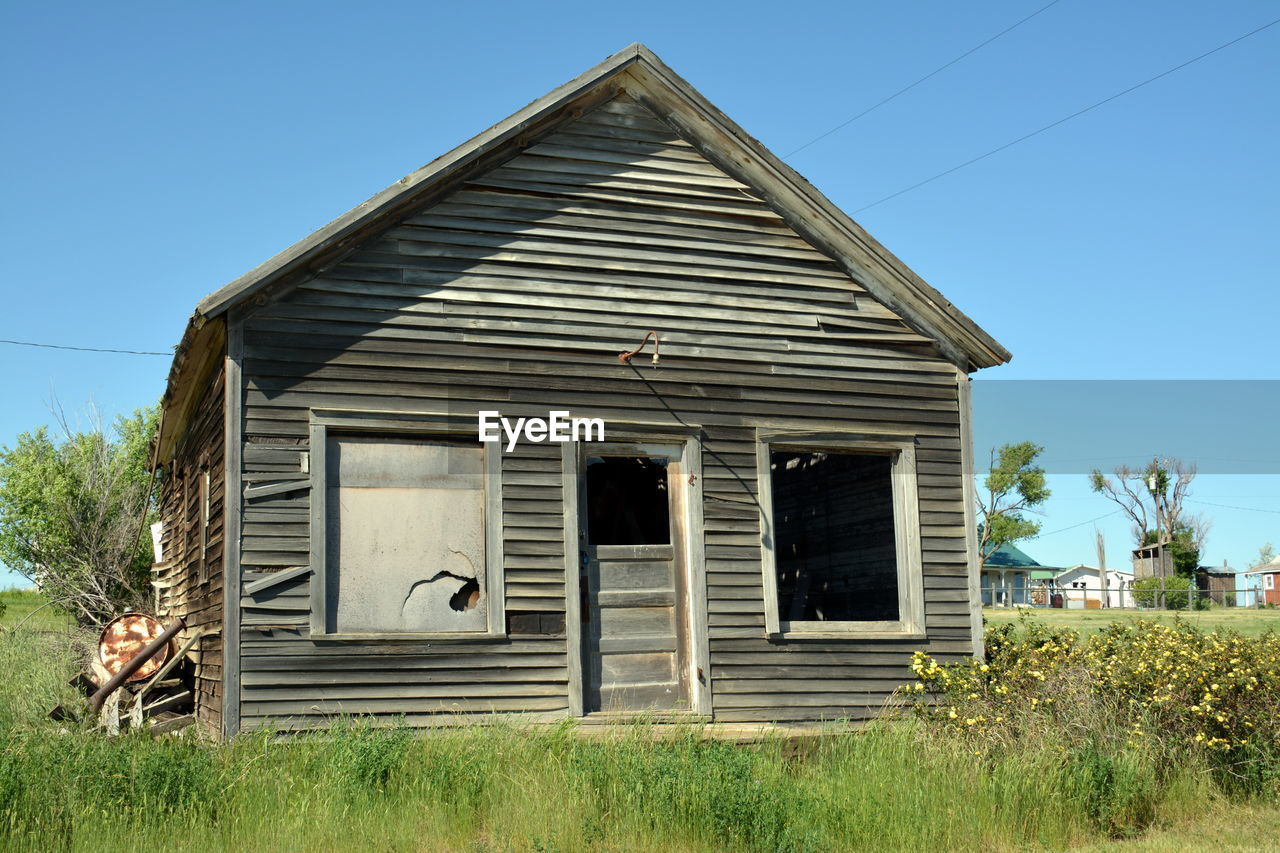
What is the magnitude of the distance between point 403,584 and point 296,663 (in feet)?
3.28

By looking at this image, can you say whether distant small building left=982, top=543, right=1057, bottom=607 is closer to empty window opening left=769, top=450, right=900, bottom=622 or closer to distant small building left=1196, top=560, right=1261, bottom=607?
distant small building left=1196, top=560, right=1261, bottom=607

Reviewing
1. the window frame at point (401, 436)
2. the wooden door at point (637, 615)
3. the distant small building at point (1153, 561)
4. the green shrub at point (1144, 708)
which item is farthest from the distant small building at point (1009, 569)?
the window frame at point (401, 436)

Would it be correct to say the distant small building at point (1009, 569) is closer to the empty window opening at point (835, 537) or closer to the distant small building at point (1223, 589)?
the distant small building at point (1223, 589)

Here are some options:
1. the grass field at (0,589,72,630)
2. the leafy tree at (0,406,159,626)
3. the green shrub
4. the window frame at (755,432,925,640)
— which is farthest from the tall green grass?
the grass field at (0,589,72,630)

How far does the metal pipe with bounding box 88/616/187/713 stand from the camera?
32.0 ft

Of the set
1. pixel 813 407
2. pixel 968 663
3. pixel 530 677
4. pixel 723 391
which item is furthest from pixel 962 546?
pixel 530 677

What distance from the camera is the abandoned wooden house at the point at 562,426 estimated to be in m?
9.39

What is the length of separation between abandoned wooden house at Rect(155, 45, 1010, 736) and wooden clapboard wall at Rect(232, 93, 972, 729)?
21mm

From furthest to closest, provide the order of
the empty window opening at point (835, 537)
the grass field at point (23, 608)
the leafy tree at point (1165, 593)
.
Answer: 1. the leafy tree at point (1165, 593)
2. the grass field at point (23, 608)
3. the empty window opening at point (835, 537)

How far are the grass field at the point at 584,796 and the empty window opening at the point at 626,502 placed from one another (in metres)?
3.08

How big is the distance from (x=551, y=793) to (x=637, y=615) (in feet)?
8.30

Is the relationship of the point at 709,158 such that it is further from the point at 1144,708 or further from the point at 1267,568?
the point at 1267,568

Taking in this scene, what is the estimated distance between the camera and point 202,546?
10.7 meters

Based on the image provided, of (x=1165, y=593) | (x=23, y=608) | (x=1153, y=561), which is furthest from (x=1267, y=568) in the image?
(x=23, y=608)
